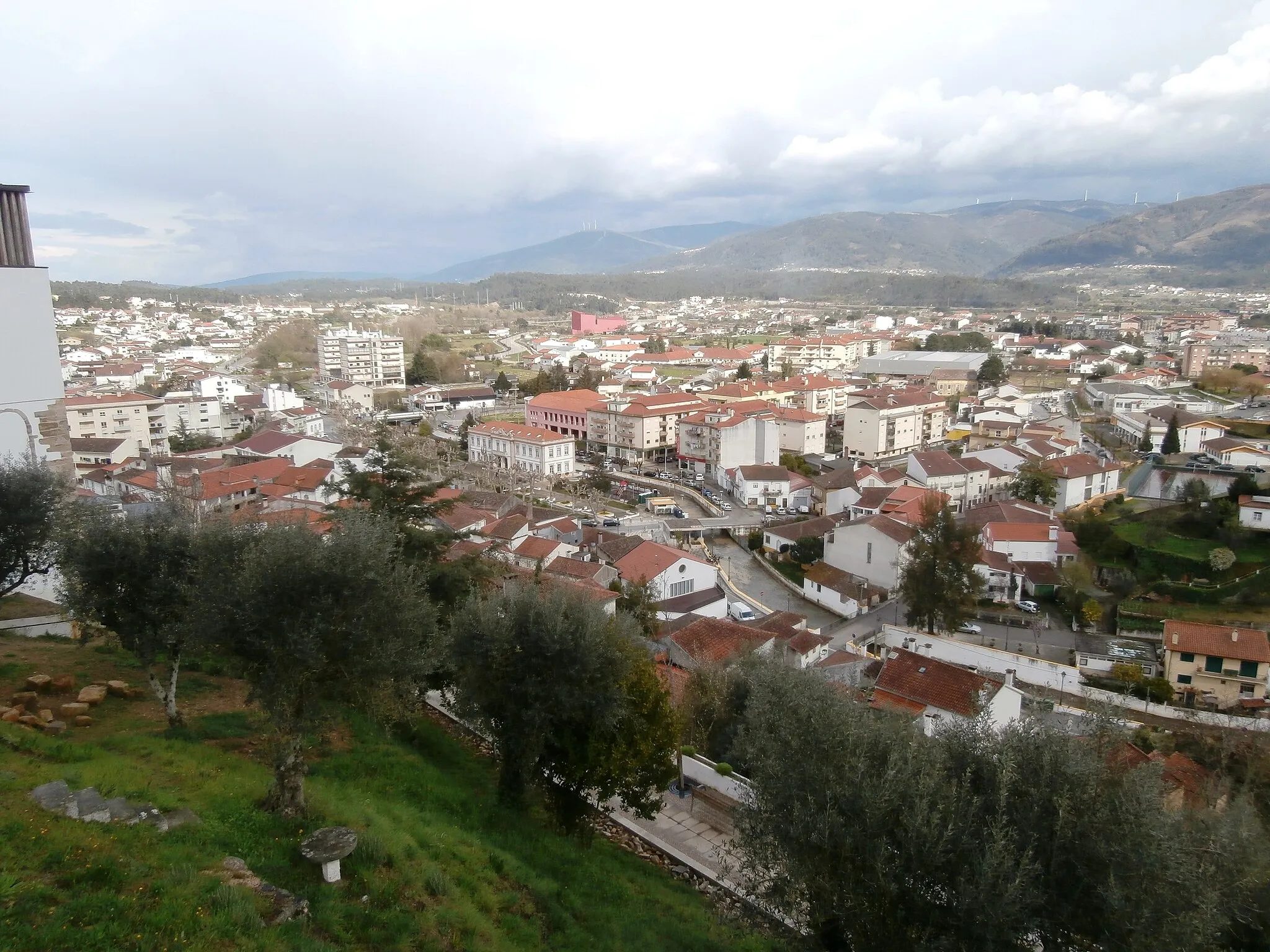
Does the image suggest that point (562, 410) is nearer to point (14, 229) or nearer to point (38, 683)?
point (14, 229)

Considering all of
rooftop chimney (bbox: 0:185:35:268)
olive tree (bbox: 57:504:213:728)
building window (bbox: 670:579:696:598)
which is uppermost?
rooftop chimney (bbox: 0:185:35:268)

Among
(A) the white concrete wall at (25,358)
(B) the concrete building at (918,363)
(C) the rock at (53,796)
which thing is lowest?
(B) the concrete building at (918,363)

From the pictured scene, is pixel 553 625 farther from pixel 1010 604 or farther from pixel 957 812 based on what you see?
pixel 1010 604

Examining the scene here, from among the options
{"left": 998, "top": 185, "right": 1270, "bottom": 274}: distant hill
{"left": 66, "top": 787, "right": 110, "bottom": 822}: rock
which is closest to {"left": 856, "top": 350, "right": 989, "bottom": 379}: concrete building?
{"left": 66, "top": 787, "right": 110, "bottom": 822}: rock

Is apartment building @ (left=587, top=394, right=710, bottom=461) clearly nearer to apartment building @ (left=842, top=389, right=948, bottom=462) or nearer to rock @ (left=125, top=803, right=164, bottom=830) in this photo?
apartment building @ (left=842, top=389, right=948, bottom=462)

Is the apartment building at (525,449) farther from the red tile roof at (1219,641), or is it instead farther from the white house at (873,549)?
the red tile roof at (1219,641)

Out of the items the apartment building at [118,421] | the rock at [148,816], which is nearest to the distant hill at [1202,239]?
the apartment building at [118,421]

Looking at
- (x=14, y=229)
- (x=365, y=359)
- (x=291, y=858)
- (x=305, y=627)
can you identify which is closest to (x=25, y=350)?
(x=14, y=229)
